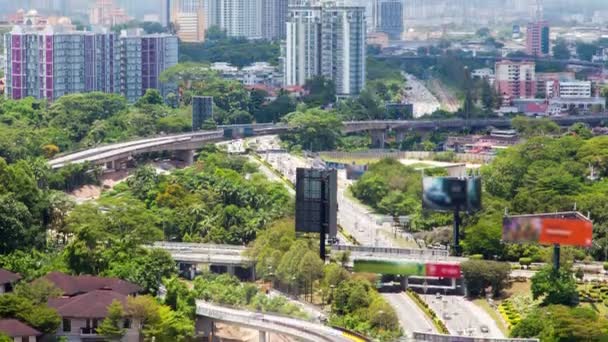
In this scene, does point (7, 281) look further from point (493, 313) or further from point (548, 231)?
point (548, 231)

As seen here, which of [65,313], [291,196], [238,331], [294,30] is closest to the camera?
[65,313]

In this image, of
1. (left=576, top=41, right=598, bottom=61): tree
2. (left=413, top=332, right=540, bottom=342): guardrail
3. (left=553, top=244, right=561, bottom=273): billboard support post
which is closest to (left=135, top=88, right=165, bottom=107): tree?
(left=553, top=244, right=561, bottom=273): billboard support post

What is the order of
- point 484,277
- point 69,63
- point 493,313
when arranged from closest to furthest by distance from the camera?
point 493,313, point 484,277, point 69,63

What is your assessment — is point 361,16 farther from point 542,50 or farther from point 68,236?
point 68,236

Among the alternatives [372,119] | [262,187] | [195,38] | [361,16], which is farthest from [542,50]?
[262,187]

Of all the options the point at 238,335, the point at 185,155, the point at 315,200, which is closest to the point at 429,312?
the point at 315,200
